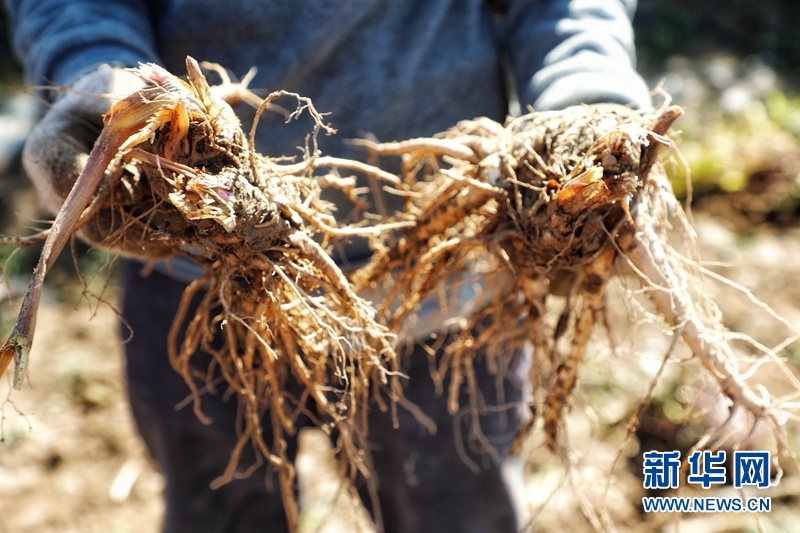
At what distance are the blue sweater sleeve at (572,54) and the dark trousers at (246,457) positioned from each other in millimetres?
579

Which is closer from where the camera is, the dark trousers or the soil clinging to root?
the soil clinging to root

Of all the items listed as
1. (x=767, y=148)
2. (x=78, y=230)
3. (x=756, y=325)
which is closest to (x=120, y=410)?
(x=78, y=230)

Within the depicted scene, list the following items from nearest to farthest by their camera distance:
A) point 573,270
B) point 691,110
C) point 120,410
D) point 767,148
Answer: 1. point 573,270
2. point 120,410
3. point 767,148
4. point 691,110

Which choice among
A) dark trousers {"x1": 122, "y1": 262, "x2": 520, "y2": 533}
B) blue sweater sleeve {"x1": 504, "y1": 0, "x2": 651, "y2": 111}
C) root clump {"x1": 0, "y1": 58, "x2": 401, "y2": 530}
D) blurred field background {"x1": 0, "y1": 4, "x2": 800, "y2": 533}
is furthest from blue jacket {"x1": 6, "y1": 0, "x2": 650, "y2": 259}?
dark trousers {"x1": 122, "y1": 262, "x2": 520, "y2": 533}

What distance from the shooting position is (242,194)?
887 millimetres

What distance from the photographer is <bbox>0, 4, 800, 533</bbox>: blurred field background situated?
1.91 m

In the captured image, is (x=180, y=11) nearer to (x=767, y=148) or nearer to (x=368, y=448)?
(x=368, y=448)

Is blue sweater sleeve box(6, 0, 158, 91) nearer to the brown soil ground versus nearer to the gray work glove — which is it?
the gray work glove

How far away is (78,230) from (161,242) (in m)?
0.12

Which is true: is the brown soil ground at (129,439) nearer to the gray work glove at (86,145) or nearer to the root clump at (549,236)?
the root clump at (549,236)

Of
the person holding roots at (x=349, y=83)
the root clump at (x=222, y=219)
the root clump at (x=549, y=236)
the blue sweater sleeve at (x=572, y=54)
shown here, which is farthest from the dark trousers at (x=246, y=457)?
the blue sweater sleeve at (x=572, y=54)

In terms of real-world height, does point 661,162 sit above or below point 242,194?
below

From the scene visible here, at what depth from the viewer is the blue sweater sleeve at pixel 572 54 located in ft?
3.49

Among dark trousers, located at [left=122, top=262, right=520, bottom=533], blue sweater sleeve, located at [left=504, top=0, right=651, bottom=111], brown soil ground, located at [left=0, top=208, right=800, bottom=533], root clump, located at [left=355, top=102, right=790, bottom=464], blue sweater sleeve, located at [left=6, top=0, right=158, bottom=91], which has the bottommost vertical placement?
brown soil ground, located at [left=0, top=208, right=800, bottom=533]
